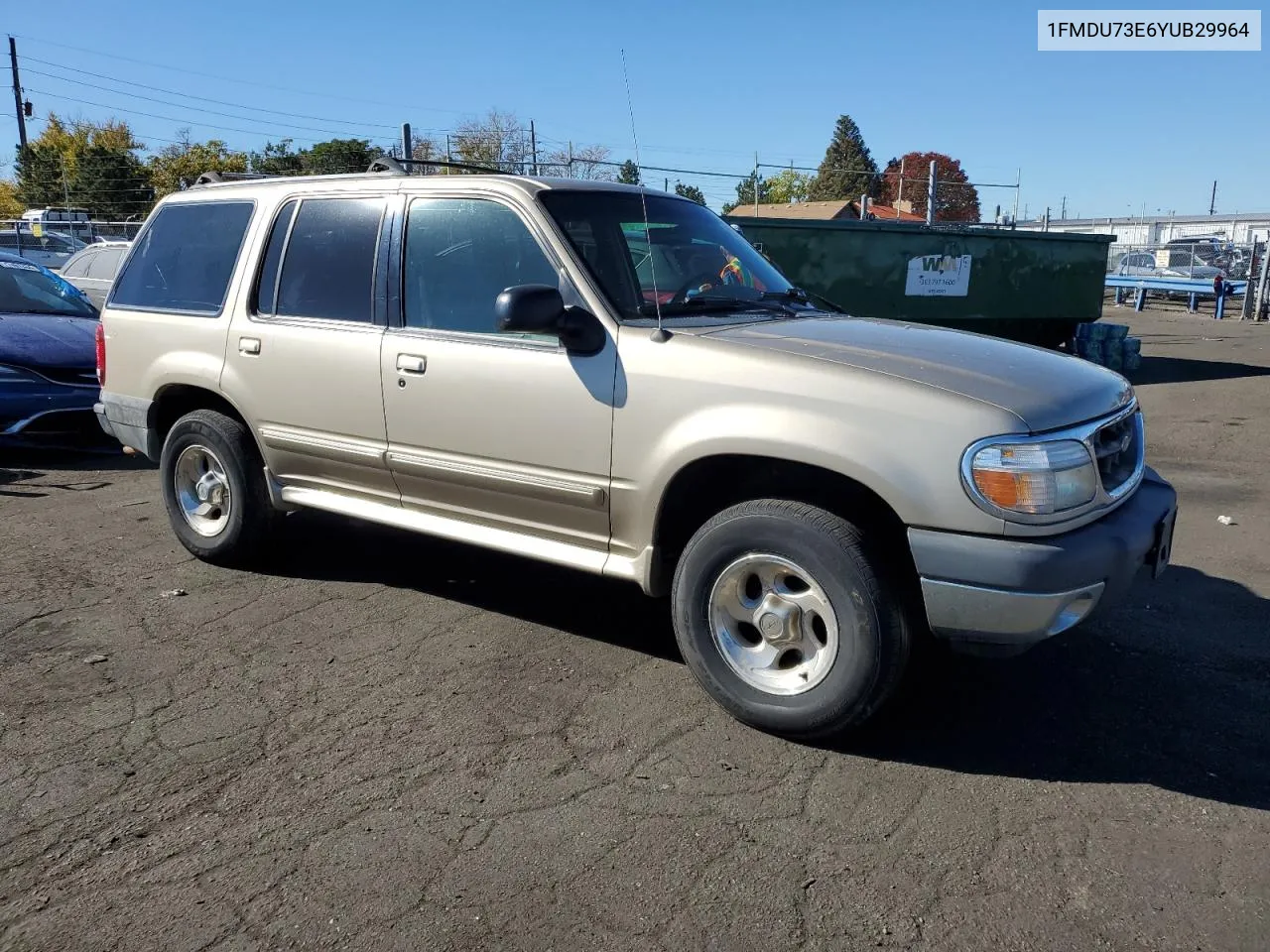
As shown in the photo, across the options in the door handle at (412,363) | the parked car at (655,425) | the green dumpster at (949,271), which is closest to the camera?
the parked car at (655,425)

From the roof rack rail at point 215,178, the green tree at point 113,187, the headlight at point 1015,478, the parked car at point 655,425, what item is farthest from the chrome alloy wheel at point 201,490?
the green tree at point 113,187

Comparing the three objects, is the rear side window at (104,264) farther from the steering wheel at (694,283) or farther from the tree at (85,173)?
the tree at (85,173)

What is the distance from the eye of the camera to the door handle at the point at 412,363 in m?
4.25

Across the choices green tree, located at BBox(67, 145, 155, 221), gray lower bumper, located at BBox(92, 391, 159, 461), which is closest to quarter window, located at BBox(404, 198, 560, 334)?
gray lower bumper, located at BBox(92, 391, 159, 461)

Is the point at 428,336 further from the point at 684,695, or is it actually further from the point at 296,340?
the point at 684,695

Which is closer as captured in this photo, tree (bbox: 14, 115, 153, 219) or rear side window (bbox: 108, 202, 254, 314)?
rear side window (bbox: 108, 202, 254, 314)

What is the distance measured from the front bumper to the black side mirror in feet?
4.45

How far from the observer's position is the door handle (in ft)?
14.0

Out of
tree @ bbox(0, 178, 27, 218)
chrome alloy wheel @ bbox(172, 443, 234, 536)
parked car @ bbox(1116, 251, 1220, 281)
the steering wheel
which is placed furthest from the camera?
tree @ bbox(0, 178, 27, 218)

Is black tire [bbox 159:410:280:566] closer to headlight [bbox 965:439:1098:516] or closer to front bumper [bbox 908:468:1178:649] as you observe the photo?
front bumper [bbox 908:468:1178:649]

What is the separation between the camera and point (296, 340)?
4.71 m

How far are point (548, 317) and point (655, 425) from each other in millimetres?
535

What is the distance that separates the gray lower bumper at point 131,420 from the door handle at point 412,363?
1.88 m

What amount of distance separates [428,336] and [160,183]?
42.3 metres
